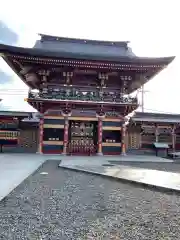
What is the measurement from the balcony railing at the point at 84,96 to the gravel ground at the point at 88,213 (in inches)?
464

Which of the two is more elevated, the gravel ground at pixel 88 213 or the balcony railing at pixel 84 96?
the balcony railing at pixel 84 96

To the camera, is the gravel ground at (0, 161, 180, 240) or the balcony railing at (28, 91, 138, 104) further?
the balcony railing at (28, 91, 138, 104)

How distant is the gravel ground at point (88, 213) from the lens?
3916mm

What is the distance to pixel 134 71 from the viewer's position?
1956cm

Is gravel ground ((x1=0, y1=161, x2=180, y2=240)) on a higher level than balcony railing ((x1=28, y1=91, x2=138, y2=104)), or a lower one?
lower

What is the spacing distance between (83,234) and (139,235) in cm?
93

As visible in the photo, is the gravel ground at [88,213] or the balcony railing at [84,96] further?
the balcony railing at [84,96]

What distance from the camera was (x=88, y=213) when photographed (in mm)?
4980

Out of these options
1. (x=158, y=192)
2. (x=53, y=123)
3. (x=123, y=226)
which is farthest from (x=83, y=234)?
(x=53, y=123)

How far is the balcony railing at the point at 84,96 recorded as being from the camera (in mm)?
18844

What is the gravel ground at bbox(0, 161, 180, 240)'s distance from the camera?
12.8 feet

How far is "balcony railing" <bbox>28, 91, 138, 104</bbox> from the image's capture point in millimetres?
18844

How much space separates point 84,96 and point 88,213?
582 inches

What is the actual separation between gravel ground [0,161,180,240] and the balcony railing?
11.8 m
